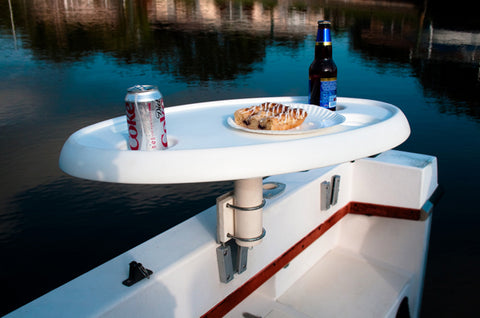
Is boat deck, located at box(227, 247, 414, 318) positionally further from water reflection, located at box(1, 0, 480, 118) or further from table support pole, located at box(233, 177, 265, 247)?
water reflection, located at box(1, 0, 480, 118)

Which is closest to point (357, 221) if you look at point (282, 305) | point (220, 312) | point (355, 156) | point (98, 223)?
point (282, 305)

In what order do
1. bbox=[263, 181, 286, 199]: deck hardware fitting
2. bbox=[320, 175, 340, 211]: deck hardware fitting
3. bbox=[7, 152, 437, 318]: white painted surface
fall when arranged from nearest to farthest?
bbox=[7, 152, 437, 318]: white painted surface
bbox=[263, 181, 286, 199]: deck hardware fitting
bbox=[320, 175, 340, 211]: deck hardware fitting

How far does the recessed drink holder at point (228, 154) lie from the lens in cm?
60

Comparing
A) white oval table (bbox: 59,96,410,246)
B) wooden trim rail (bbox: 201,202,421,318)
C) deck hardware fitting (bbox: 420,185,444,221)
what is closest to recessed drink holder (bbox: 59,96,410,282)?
white oval table (bbox: 59,96,410,246)

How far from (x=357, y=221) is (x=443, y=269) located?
3.31 meters

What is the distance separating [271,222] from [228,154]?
0.66 m

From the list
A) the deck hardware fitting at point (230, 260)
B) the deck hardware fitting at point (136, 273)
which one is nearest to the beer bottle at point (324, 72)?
the deck hardware fitting at point (230, 260)

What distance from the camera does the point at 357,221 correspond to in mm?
1814

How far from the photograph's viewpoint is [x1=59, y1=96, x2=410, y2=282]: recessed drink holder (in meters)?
0.60

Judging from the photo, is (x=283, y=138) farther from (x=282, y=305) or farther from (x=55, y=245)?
(x=55, y=245)

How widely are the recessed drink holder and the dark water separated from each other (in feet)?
10.8

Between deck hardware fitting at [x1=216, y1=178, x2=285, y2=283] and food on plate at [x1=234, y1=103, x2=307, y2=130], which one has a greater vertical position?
food on plate at [x1=234, y1=103, x2=307, y2=130]

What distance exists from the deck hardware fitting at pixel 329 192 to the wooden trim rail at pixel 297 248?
0.08m

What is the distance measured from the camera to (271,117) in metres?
0.79
